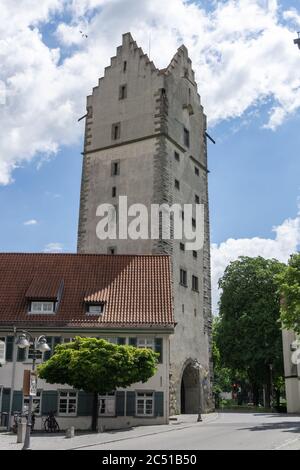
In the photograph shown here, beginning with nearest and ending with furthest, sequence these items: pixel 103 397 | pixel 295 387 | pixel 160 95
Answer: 1. pixel 103 397
2. pixel 160 95
3. pixel 295 387

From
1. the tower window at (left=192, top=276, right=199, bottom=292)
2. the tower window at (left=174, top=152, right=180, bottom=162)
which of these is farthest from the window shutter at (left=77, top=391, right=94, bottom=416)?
the tower window at (left=174, top=152, right=180, bottom=162)

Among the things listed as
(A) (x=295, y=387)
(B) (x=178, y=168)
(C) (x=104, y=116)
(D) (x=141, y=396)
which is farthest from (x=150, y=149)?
(A) (x=295, y=387)

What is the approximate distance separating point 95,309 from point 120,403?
5.73 metres

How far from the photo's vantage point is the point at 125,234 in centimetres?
4244

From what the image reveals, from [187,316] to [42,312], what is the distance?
39.6 ft

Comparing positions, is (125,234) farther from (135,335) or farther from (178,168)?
(135,335)

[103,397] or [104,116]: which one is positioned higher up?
[104,116]

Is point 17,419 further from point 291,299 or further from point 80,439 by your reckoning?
point 291,299

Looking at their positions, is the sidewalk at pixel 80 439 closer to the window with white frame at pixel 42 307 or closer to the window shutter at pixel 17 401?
the window shutter at pixel 17 401

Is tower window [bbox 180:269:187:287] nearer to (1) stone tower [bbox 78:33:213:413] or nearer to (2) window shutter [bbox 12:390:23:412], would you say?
(1) stone tower [bbox 78:33:213:413]

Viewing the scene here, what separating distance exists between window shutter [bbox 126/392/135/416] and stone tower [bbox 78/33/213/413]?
7.50m

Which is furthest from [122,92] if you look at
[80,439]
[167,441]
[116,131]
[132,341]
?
[167,441]

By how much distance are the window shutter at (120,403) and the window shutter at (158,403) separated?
5.76ft

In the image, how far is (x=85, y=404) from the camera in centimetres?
3084
